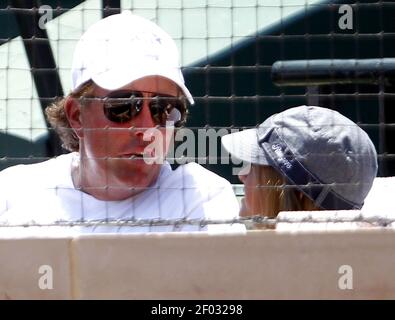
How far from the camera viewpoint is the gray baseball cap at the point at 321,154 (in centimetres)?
228

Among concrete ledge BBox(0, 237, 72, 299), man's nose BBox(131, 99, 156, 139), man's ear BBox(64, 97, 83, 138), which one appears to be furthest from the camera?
man's ear BBox(64, 97, 83, 138)

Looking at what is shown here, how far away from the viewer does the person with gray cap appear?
228 cm

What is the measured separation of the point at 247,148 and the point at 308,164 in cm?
22

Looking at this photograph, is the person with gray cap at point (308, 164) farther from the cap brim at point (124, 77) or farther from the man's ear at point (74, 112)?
the man's ear at point (74, 112)

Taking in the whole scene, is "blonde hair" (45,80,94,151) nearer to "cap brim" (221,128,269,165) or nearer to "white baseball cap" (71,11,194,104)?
"white baseball cap" (71,11,194,104)

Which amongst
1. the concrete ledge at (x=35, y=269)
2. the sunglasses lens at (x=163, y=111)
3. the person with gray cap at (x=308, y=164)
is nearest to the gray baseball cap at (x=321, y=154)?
the person with gray cap at (x=308, y=164)

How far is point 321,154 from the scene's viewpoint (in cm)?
233

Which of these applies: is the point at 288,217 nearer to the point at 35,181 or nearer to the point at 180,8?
the point at 180,8

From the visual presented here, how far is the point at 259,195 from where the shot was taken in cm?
237

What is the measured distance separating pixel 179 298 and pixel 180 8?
0.59 meters

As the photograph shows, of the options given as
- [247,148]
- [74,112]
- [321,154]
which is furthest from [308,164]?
[74,112]

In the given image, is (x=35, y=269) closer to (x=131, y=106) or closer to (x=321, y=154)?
(x=131, y=106)

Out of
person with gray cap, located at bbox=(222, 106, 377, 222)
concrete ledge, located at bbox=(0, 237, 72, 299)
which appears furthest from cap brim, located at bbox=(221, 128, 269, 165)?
concrete ledge, located at bbox=(0, 237, 72, 299)

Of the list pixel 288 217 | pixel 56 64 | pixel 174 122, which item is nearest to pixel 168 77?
pixel 174 122
